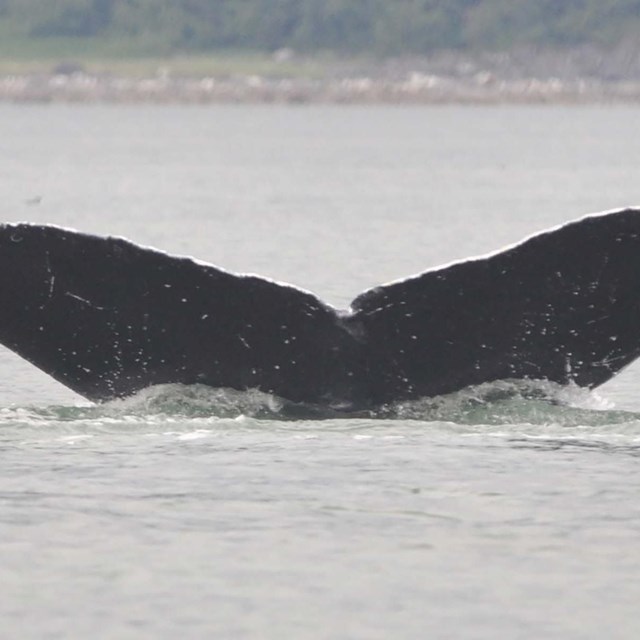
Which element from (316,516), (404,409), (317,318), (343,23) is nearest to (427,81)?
(343,23)

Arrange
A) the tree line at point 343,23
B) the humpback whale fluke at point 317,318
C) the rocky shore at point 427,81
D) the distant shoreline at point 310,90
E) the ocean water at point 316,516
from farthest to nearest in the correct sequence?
1. the tree line at point 343,23
2. the rocky shore at point 427,81
3. the distant shoreline at point 310,90
4. the humpback whale fluke at point 317,318
5. the ocean water at point 316,516

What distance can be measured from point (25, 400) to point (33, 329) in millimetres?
4986

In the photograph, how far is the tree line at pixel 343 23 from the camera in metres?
186

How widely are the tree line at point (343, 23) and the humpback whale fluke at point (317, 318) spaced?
172786 mm

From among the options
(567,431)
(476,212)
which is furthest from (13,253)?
(476,212)

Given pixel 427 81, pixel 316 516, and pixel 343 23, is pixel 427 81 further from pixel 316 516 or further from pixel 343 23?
pixel 316 516

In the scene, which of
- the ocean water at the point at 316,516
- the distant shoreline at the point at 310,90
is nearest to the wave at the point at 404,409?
the ocean water at the point at 316,516

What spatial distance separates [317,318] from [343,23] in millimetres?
179013

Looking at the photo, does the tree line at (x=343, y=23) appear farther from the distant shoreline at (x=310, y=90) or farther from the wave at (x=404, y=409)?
the wave at (x=404, y=409)

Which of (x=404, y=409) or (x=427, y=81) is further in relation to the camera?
(x=427, y=81)

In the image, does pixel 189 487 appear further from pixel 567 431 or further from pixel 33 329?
pixel 567 431

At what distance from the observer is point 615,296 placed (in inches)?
443

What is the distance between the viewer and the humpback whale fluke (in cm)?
1119

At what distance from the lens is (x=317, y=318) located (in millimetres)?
11516
